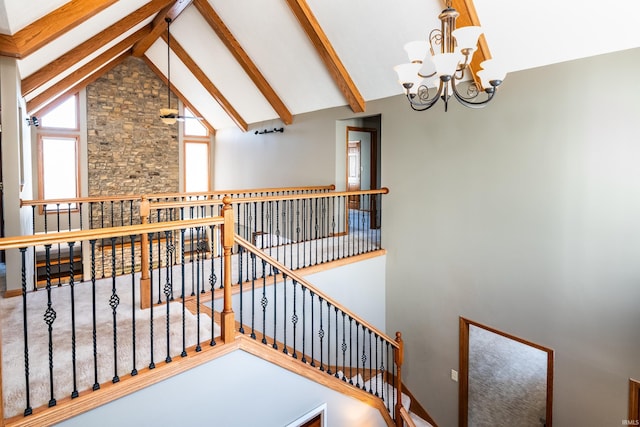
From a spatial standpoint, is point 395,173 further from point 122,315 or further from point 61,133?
point 61,133

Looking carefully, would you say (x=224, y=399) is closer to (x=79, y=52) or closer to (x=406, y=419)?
(x=406, y=419)

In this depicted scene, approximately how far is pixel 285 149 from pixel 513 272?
17.3 ft

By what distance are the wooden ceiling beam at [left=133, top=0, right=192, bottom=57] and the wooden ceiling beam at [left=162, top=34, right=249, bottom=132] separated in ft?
1.12

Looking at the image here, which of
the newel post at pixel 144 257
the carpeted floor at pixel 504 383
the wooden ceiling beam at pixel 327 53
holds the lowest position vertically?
the carpeted floor at pixel 504 383

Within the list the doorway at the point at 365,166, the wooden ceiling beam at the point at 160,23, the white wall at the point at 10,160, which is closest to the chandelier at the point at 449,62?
the white wall at the point at 10,160

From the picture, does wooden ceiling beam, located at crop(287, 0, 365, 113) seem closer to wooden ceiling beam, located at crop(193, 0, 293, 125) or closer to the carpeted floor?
wooden ceiling beam, located at crop(193, 0, 293, 125)

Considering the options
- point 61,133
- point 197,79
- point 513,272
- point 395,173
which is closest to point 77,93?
point 61,133

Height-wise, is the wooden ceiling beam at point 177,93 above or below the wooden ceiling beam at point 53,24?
above

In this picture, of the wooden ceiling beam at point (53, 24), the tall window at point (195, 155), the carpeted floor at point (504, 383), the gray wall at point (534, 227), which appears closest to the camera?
the wooden ceiling beam at point (53, 24)

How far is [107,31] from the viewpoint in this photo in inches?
211

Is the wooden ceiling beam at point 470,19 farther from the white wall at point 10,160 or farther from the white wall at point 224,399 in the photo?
the white wall at point 10,160

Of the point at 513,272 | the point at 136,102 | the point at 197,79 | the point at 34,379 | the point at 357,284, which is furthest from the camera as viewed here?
the point at 136,102

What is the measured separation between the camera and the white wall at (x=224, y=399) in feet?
7.59

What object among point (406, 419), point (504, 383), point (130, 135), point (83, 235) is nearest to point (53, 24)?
point (83, 235)
